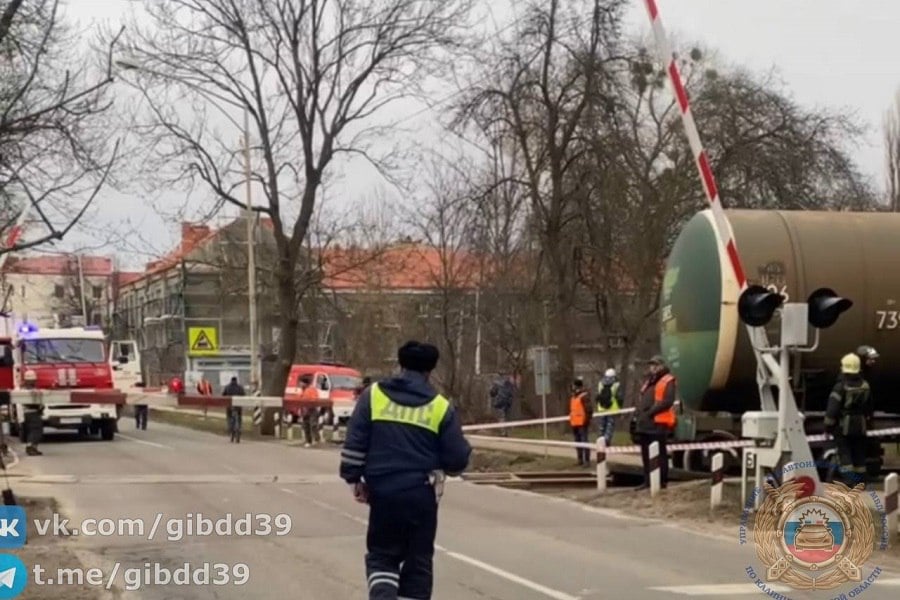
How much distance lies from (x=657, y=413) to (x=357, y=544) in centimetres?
594

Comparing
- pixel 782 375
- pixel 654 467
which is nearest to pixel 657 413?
pixel 654 467

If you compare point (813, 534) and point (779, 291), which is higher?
point (779, 291)

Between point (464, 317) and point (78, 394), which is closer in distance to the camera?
point (78, 394)

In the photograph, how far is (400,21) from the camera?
105 ft

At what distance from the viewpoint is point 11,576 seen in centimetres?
980

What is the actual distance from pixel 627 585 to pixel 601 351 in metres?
27.4

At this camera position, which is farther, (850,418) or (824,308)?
(850,418)

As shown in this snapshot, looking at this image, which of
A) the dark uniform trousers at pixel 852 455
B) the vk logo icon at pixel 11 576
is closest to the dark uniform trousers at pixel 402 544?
the vk logo icon at pixel 11 576

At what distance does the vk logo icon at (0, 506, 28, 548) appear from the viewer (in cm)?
1161

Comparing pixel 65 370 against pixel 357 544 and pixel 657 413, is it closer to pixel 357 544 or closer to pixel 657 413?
pixel 657 413

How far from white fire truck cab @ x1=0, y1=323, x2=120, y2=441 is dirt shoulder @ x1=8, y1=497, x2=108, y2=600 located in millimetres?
15208

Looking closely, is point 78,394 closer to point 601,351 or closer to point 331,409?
point 331,409

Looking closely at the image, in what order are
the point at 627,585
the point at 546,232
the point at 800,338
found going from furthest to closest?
the point at 546,232
the point at 800,338
the point at 627,585


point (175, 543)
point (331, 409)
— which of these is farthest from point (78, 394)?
point (175, 543)
